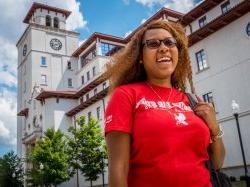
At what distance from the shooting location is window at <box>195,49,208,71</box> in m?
27.4

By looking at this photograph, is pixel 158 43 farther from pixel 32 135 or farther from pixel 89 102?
pixel 32 135

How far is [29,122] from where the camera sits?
2379 inches

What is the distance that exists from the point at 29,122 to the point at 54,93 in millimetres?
11258

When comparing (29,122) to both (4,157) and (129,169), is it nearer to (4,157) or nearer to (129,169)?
(4,157)

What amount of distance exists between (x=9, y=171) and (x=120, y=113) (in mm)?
45986

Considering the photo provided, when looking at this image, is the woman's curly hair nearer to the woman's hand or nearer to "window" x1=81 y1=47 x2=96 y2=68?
the woman's hand

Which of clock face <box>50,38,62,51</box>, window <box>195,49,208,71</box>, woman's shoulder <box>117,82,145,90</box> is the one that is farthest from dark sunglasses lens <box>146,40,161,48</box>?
clock face <box>50,38,62,51</box>

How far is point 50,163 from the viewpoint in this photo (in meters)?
38.5

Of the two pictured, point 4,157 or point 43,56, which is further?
point 43,56

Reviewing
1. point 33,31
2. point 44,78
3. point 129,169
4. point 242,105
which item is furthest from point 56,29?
point 129,169

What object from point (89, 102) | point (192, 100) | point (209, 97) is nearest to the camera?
point (192, 100)

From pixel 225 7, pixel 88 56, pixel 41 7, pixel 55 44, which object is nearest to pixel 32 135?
pixel 88 56

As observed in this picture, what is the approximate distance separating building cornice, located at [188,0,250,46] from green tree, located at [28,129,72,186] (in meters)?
18.9

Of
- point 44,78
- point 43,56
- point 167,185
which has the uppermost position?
point 43,56
